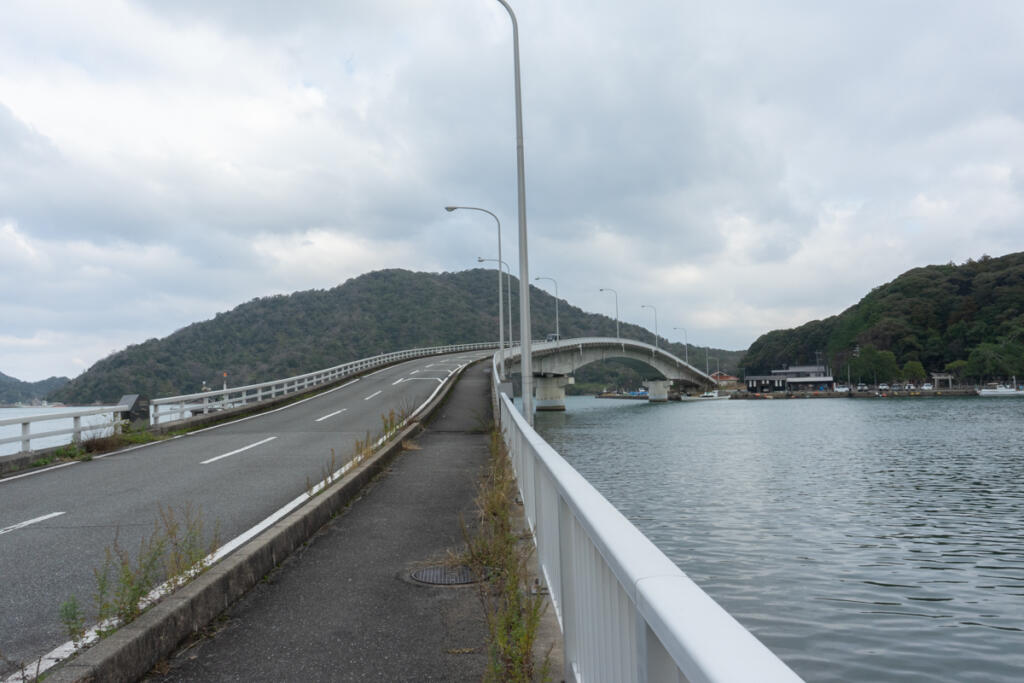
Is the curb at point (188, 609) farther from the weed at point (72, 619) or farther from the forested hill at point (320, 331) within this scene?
the forested hill at point (320, 331)

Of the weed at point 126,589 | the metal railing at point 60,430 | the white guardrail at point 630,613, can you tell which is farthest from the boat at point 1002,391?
the weed at point 126,589

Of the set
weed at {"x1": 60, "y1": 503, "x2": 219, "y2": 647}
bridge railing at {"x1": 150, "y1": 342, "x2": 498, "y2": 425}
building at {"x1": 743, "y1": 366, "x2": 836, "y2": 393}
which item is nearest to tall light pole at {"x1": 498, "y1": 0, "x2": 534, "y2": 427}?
weed at {"x1": 60, "y1": 503, "x2": 219, "y2": 647}

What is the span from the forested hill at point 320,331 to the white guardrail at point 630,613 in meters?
47.9

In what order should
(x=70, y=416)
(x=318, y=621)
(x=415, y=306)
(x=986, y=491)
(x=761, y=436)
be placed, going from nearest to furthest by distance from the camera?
(x=318, y=621), (x=70, y=416), (x=986, y=491), (x=761, y=436), (x=415, y=306)

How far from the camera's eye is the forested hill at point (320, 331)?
65.1m

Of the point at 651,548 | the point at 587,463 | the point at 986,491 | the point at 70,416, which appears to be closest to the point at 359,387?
the point at 587,463

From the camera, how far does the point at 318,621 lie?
5.29 m

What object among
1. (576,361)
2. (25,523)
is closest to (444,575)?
(25,523)

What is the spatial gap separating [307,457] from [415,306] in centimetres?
11716

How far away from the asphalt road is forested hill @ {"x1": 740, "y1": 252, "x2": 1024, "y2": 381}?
12565 cm

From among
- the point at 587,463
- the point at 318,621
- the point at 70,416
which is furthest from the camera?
the point at 587,463

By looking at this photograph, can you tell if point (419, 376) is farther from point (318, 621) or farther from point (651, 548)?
point (651, 548)

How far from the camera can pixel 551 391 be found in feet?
264

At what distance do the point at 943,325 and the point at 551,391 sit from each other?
90.4 m
